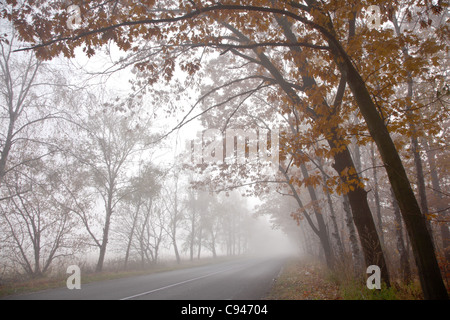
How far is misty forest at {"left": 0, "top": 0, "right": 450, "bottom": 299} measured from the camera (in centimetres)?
405

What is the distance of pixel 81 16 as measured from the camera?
13.9ft

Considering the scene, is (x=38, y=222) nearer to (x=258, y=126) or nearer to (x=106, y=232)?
(x=106, y=232)

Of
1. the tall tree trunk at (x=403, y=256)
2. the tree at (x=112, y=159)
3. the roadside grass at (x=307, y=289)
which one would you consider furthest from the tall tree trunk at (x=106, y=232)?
the tall tree trunk at (x=403, y=256)

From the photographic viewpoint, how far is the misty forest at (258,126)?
405cm

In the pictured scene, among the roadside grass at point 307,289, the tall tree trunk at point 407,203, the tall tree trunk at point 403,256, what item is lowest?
the roadside grass at point 307,289

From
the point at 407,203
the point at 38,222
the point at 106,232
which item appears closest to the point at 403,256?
the point at 407,203

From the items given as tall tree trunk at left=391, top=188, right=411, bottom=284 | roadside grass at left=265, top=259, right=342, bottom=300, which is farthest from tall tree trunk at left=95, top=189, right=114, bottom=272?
tall tree trunk at left=391, top=188, right=411, bottom=284

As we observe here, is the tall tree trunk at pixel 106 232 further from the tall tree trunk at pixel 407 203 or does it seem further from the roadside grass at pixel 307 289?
the tall tree trunk at pixel 407 203

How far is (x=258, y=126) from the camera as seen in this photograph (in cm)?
1118

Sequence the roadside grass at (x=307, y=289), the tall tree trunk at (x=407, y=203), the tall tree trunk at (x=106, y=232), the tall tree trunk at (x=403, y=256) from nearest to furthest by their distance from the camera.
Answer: the tall tree trunk at (x=407, y=203) → the tall tree trunk at (x=403, y=256) → the roadside grass at (x=307, y=289) → the tall tree trunk at (x=106, y=232)

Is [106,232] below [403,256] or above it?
below

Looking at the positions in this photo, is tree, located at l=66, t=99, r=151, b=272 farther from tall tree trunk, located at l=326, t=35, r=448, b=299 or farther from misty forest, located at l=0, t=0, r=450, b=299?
tall tree trunk, located at l=326, t=35, r=448, b=299

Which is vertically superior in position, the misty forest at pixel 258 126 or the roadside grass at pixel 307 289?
the misty forest at pixel 258 126
